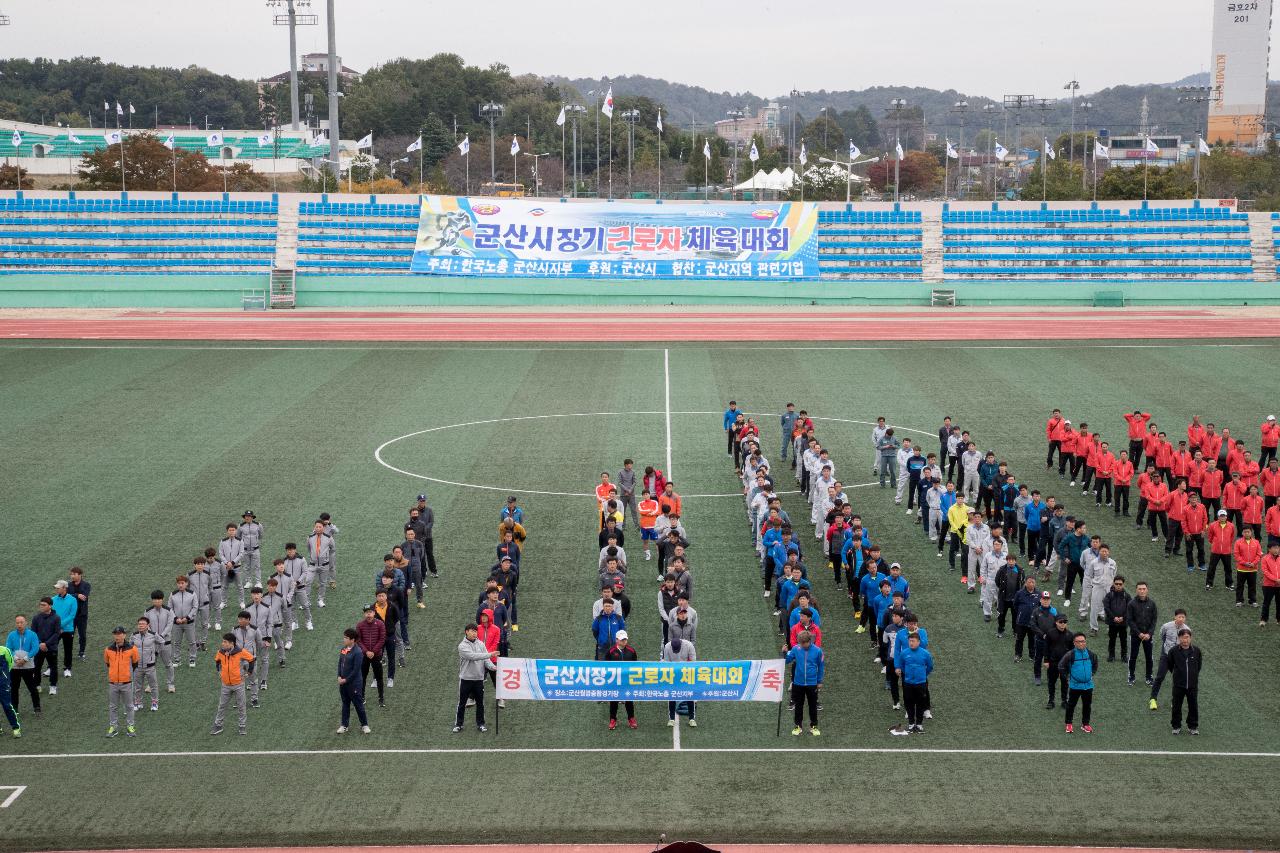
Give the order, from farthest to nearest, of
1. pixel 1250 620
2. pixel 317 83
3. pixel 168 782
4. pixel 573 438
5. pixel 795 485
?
pixel 317 83, pixel 573 438, pixel 795 485, pixel 1250 620, pixel 168 782

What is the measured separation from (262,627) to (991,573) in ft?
32.3

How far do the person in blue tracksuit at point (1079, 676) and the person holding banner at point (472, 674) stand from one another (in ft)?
21.5

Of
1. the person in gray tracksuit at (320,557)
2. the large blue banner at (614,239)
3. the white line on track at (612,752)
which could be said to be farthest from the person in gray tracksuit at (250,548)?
the large blue banner at (614,239)

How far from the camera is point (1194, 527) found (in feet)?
70.5

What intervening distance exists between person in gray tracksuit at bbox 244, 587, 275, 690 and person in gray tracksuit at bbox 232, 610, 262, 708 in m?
0.06

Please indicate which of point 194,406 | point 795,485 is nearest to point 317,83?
point 194,406

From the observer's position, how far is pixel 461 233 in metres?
61.9

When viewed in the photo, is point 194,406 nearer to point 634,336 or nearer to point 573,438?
point 573,438

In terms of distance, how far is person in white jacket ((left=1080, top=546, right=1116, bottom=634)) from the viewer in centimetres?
1856

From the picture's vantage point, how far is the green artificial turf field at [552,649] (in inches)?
542

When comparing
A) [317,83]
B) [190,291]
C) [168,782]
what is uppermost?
[317,83]

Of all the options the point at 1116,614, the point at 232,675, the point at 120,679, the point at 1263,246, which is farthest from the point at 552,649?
the point at 1263,246

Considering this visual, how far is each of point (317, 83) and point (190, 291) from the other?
114 metres

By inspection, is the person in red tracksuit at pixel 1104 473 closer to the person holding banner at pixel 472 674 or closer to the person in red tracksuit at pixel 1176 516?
the person in red tracksuit at pixel 1176 516
